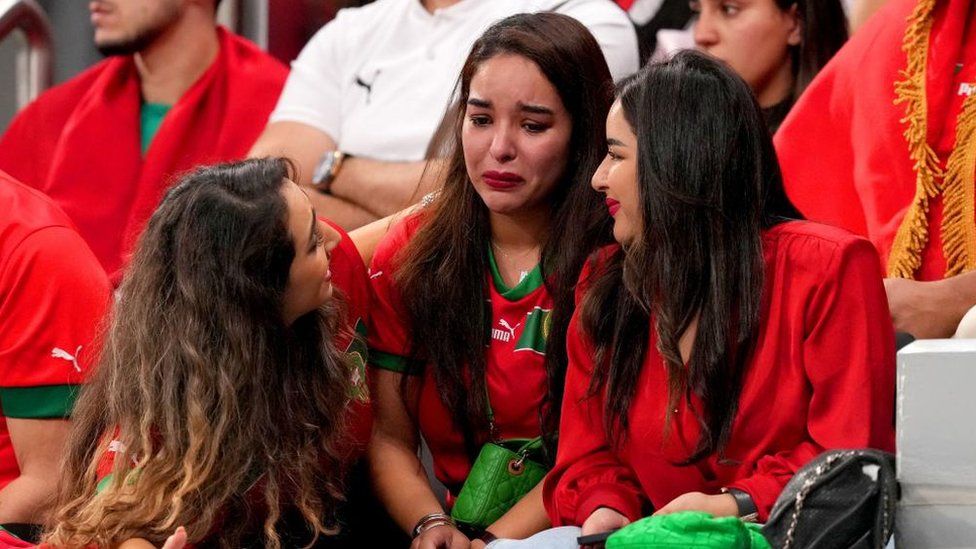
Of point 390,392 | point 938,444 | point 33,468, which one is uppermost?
point 938,444

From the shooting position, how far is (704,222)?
86.3 inches

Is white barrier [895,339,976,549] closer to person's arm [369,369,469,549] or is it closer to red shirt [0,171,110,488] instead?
person's arm [369,369,469,549]

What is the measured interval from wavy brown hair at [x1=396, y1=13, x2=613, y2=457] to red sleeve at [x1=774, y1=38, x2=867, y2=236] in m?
0.50

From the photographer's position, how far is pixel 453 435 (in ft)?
Result: 8.57

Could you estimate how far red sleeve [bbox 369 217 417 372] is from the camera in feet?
8.54

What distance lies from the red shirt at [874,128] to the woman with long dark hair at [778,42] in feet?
0.65

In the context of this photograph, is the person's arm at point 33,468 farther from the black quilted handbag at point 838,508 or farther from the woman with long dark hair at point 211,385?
the black quilted handbag at point 838,508

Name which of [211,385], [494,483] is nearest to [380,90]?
[494,483]

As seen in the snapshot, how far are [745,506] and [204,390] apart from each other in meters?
0.76

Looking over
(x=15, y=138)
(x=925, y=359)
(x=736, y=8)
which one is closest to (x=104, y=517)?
(x=925, y=359)

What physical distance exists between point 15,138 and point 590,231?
1.94m

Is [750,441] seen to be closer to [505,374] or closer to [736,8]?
[505,374]

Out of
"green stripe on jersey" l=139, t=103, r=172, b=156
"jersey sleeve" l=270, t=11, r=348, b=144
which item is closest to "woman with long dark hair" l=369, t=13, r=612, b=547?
"jersey sleeve" l=270, t=11, r=348, b=144

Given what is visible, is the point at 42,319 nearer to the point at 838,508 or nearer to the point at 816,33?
the point at 838,508
